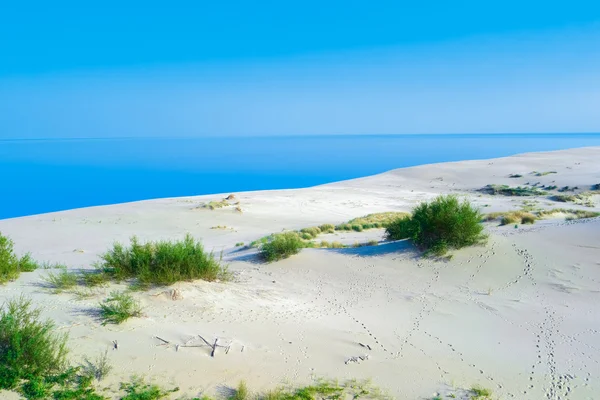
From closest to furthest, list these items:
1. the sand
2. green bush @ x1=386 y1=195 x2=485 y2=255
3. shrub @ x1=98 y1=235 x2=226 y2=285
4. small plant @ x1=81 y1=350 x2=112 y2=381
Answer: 1. small plant @ x1=81 y1=350 x2=112 y2=381
2. the sand
3. shrub @ x1=98 y1=235 x2=226 y2=285
4. green bush @ x1=386 y1=195 x2=485 y2=255

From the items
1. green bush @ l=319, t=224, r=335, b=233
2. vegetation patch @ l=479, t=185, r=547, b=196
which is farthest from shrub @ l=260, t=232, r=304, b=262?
vegetation patch @ l=479, t=185, r=547, b=196

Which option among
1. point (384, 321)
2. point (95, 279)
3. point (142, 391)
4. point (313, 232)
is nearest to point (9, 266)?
point (95, 279)

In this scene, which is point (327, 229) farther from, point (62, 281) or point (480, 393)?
point (480, 393)

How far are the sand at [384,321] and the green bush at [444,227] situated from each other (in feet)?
1.04

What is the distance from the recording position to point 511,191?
33.3m

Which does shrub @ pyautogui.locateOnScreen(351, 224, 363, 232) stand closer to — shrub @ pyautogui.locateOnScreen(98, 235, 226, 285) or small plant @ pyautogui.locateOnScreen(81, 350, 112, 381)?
shrub @ pyautogui.locateOnScreen(98, 235, 226, 285)

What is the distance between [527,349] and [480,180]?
37432 mm

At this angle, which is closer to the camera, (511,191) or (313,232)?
(313,232)

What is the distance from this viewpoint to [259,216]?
24578 mm

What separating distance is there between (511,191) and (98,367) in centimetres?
3332

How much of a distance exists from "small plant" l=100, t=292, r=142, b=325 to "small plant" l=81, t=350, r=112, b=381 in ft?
2.91

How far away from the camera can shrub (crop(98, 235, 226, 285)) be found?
7.46 m

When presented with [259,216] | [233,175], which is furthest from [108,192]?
[259,216]

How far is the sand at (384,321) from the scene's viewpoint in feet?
17.4
